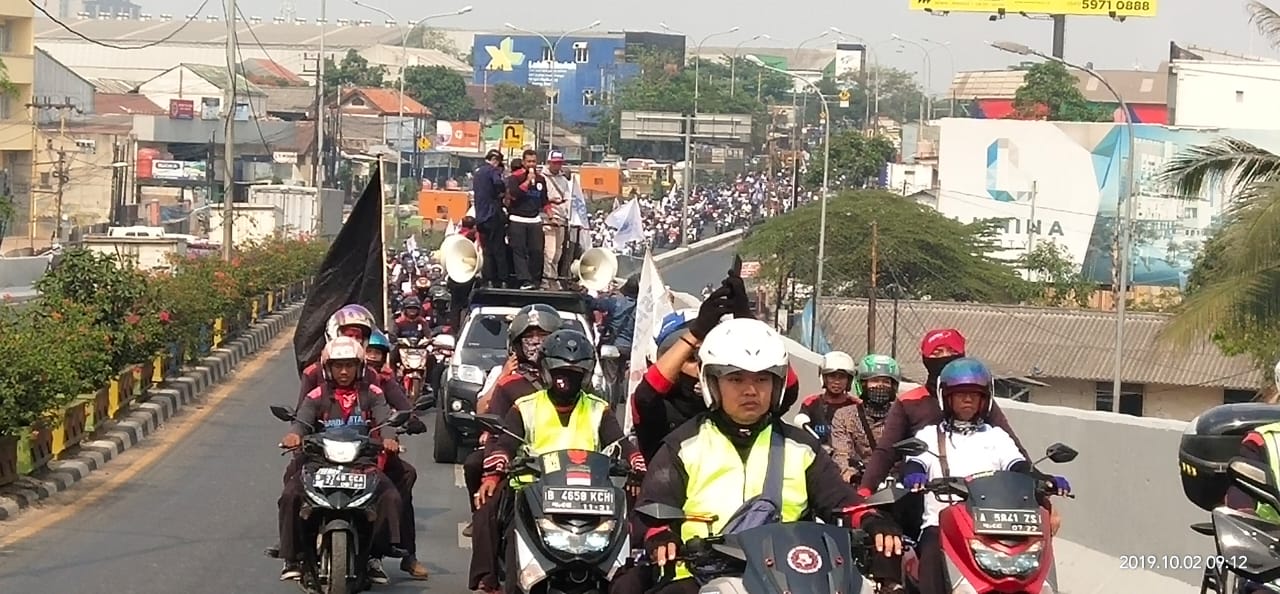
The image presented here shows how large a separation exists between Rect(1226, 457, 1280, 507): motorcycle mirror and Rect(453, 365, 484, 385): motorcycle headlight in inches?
529

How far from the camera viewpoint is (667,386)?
7.44 metres

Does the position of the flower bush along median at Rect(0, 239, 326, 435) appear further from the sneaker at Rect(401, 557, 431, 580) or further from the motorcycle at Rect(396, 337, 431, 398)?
the sneaker at Rect(401, 557, 431, 580)

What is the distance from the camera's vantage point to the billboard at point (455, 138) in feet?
361

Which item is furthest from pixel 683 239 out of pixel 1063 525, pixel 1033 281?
pixel 1063 525

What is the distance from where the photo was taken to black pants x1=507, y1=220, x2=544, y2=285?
21.8 m

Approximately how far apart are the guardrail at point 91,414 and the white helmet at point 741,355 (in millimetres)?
8829

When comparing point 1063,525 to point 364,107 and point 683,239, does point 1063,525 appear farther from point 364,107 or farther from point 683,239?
point 364,107

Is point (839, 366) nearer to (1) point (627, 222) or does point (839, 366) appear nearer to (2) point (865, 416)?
(2) point (865, 416)

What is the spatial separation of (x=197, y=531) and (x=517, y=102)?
114 metres

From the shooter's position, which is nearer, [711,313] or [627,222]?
[711,313]

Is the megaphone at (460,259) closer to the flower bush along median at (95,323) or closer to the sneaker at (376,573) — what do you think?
the flower bush along median at (95,323)

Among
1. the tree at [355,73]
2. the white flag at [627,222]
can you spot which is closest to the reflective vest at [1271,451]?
the white flag at [627,222]

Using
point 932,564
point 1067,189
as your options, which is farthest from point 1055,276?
point 932,564

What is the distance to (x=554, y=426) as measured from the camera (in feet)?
30.1
